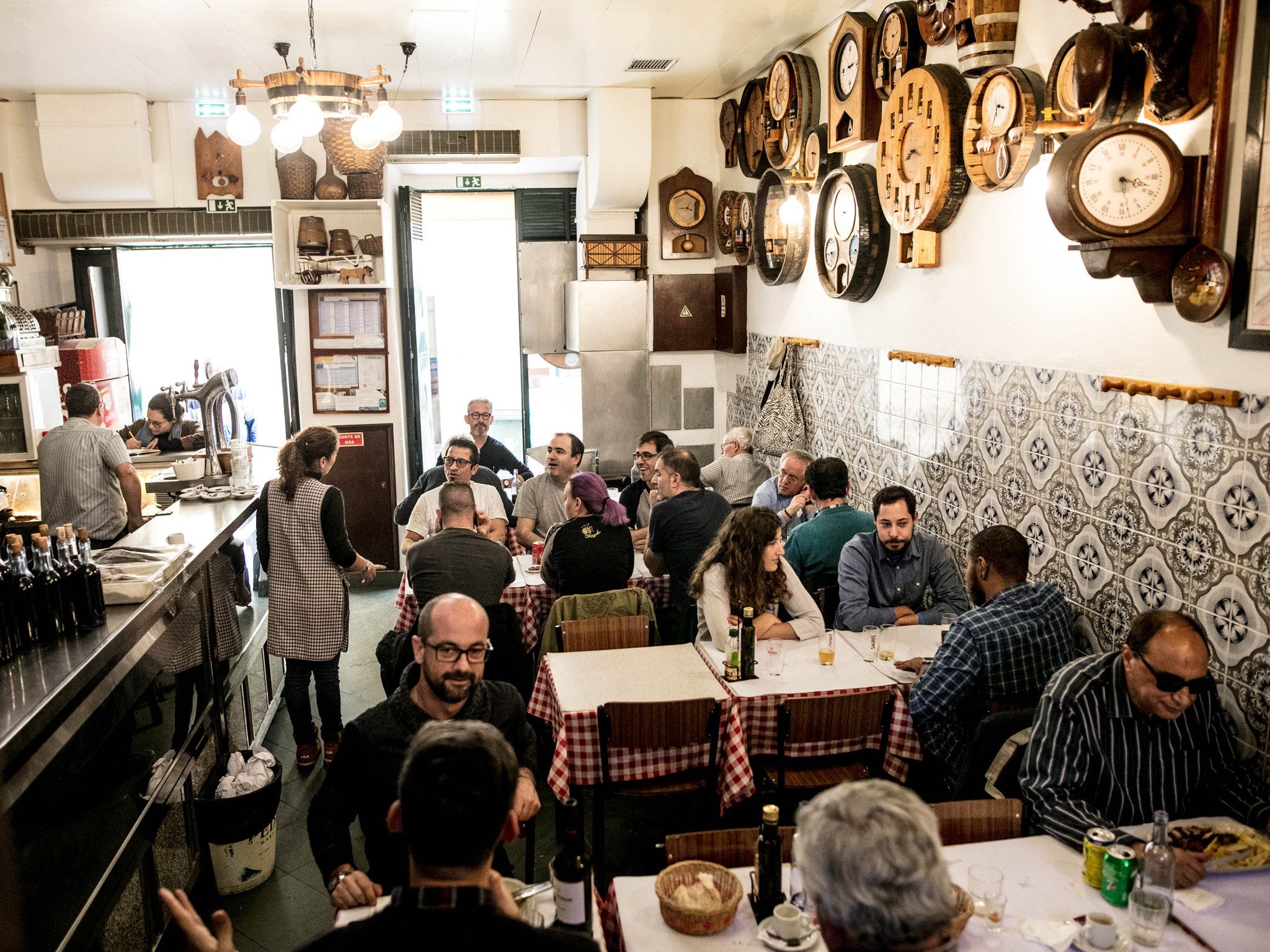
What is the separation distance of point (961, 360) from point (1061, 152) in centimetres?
144

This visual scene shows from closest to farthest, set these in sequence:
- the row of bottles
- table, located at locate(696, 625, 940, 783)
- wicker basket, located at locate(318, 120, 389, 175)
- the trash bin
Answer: the row of bottles < table, located at locate(696, 625, 940, 783) < the trash bin < wicker basket, located at locate(318, 120, 389, 175)

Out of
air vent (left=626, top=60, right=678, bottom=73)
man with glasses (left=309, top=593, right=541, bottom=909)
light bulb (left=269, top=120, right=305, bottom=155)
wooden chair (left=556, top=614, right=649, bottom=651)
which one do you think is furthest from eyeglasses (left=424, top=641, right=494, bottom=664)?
air vent (left=626, top=60, right=678, bottom=73)

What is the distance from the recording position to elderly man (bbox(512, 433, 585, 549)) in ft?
19.0

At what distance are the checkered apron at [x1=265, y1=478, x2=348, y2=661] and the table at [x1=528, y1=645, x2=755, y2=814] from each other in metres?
1.39

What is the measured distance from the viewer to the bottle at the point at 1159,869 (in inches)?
92.1

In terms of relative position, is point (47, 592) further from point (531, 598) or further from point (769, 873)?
point (531, 598)

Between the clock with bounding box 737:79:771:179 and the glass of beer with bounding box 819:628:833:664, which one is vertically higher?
the clock with bounding box 737:79:771:179

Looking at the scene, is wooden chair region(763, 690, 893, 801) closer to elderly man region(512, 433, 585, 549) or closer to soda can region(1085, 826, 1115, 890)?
soda can region(1085, 826, 1115, 890)

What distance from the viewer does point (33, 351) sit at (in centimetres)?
676

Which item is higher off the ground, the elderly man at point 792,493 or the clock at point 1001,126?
the clock at point 1001,126

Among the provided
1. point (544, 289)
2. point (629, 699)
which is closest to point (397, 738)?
point (629, 699)

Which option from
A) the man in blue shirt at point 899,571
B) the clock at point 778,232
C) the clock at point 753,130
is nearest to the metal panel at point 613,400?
the clock at point 778,232

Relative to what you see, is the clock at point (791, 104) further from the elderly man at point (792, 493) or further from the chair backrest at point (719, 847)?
the chair backrest at point (719, 847)

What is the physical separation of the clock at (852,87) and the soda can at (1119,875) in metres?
3.85
